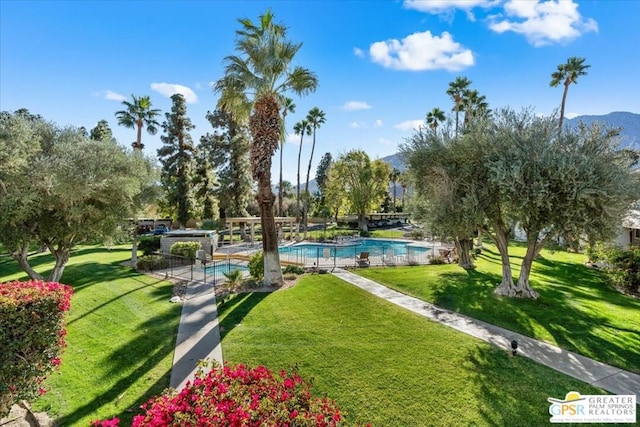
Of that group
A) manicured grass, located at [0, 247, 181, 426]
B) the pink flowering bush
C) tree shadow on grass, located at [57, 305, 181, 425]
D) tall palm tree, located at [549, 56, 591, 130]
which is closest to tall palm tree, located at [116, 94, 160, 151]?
manicured grass, located at [0, 247, 181, 426]

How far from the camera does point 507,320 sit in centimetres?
1075

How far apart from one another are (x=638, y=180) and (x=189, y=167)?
3388 centimetres

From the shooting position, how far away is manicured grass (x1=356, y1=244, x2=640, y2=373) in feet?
29.3

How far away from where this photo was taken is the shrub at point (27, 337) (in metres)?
4.61

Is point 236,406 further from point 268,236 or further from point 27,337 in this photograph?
point 268,236

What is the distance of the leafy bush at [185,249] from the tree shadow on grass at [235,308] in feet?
31.0

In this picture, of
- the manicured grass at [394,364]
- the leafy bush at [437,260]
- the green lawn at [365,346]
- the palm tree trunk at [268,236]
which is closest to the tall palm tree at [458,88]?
the leafy bush at [437,260]

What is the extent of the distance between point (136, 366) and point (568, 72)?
41.0 metres

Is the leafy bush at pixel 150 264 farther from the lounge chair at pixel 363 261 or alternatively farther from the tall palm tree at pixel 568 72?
the tall palm tree at pixel 568 72

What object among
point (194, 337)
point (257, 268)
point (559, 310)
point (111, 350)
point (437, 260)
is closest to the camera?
point (111, 350)

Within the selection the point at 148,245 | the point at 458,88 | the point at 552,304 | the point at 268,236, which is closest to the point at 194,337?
the point at 268,236

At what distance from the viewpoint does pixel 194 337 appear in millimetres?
9695

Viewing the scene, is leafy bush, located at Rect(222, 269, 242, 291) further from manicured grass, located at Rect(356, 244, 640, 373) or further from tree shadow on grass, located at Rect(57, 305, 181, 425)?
manicured grass, located at Rect(356, 244, 640, 373)

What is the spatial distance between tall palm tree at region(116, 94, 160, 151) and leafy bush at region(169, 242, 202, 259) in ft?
35.1
